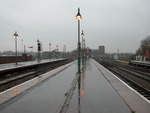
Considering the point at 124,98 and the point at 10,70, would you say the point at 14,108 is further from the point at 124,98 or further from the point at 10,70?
the point at 10,70

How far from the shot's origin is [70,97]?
7.25 meters

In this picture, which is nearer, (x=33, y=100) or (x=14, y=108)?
(x=14, y=108)

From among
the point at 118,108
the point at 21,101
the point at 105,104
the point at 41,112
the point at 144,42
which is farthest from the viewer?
the point at 144,42

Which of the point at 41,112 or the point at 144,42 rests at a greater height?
the point at 144,42

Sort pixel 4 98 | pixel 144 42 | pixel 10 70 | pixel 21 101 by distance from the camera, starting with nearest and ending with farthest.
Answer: pixel 21 101 < pixel 4 98 < pixel 10 70 < pixel 144 42

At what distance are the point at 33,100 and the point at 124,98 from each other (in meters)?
4.17

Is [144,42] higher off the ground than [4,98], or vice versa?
[144,42]

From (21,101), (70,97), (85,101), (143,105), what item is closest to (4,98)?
(21,101)

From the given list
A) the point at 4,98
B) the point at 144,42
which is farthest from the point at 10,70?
the point at 144,42

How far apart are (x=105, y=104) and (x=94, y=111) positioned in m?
0.96

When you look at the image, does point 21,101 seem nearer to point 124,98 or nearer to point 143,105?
point 124,98

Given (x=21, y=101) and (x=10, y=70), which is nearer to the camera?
(x=21, y=101)

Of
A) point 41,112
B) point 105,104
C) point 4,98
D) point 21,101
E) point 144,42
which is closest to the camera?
point 41,112

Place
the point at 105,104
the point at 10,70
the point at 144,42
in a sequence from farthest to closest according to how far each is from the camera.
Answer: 1. the point at 144,42
2. the point at 10,70
3. the point at 105,104
